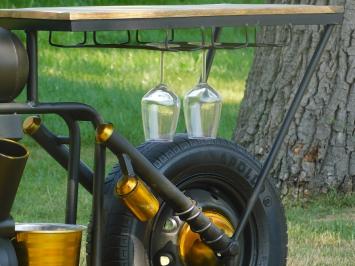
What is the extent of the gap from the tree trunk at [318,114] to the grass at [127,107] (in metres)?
0.13

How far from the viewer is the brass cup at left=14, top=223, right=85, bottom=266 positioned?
12.6ft

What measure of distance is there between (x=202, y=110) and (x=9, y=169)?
0.85 m

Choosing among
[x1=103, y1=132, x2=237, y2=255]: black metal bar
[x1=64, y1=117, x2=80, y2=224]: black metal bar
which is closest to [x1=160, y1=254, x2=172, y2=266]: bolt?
[x1=103, y1=132, x2=237, y2=255]: black metal bar

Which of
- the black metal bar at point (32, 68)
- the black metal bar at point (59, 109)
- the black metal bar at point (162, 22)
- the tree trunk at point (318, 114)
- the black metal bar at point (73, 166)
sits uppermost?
the black metal bar at point (162, 22)

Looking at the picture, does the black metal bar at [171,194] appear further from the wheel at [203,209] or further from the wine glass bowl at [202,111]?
the wine glass bowl at [202,111]

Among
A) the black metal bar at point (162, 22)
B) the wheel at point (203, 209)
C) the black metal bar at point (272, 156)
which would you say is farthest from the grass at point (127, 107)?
the black metal bar at point (162, 22)

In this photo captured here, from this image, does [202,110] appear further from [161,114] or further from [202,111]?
[161,114]

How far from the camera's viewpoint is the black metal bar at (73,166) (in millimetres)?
3996

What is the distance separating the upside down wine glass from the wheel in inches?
2.6

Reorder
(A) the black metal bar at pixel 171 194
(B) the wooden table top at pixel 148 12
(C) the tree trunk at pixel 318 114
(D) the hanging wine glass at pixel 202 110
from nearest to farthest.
Result: (B) the wooden table top at pixel 148 12 < (A) the black metal bar at pixel 171 194 < (D) the hanging wine glass at pixel 202 110 < (C) the tree trunk at pixel 318 114

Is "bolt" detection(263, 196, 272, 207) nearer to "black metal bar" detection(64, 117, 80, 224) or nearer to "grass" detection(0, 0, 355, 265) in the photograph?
"black metal bar" detection(64, 117, 80, 224)

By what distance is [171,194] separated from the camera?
3.92 m

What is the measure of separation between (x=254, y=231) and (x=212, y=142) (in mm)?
355

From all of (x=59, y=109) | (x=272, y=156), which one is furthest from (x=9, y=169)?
(x=272, y=156)
